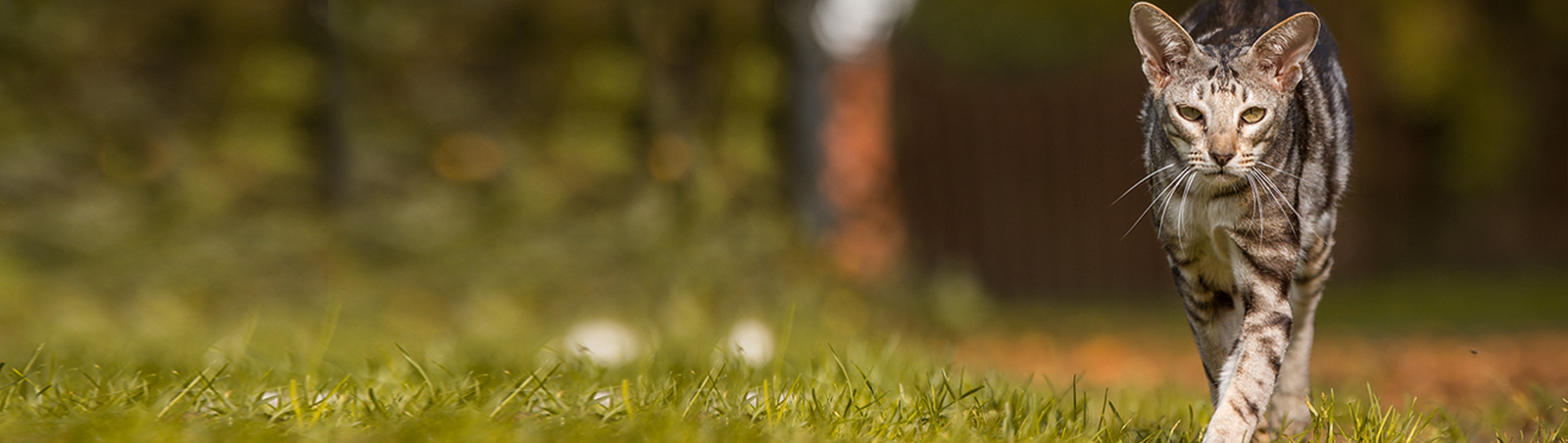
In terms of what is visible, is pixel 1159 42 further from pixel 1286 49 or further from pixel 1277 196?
pixel 1277 196

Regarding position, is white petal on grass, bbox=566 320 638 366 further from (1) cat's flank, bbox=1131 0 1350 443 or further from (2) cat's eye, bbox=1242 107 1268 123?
(2) cat's eye, bbox=1242 107 1268 123

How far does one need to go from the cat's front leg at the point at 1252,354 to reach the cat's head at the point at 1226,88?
0.26 meters

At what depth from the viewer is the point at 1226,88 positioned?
2527 millimetres

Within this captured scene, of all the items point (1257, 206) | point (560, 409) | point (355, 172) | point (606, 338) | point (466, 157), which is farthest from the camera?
point (466, 157)

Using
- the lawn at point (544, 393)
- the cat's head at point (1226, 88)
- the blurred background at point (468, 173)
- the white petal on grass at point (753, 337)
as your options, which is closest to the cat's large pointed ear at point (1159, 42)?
the cat's head at point (1226, 88)

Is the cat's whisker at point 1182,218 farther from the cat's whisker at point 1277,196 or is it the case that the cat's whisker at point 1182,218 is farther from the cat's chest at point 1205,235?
the cat's whisker at point 1277,196

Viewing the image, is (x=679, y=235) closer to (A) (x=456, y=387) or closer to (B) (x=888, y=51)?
(A) (x=456, y=387)

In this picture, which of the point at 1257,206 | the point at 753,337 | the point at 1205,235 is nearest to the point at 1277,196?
the point at 1257,206

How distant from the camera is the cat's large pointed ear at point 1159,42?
8.25ft

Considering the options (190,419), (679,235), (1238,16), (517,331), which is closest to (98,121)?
(517,331)

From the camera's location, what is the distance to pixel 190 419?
2344 mm

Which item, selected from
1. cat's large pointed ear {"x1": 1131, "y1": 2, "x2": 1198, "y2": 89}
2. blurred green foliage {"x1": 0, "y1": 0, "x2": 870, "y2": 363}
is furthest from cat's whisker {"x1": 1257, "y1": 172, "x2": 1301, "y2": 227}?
blurred green foliage {"x1": 0, "y1": 0, "x2": 870, "y2": 363}

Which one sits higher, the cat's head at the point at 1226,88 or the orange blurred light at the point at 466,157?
the orange blurred light at the point at 466,157

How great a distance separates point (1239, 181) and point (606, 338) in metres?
2.72
